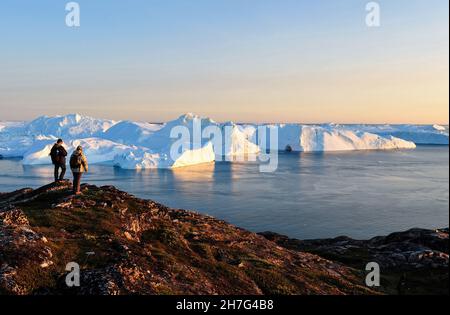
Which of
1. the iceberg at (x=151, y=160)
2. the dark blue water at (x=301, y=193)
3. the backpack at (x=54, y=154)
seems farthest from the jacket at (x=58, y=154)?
the iceberg at (x=151, y=160)

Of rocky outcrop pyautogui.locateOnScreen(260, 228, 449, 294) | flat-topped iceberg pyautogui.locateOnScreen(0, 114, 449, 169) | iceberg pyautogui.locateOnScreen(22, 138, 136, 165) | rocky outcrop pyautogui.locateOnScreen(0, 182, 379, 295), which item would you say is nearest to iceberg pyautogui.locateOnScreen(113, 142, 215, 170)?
flat-topped iceberg pyautogui.locateOnScreen(0, 114, 449, 169)

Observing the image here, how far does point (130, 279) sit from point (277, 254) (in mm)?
9189

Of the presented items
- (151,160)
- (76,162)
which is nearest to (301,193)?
(151,160)

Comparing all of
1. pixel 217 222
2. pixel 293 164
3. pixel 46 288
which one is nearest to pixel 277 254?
pixel 217 222

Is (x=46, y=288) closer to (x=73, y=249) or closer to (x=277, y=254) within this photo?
(x=73, y=249)

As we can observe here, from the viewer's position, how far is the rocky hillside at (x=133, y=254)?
11.1 m

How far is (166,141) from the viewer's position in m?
125

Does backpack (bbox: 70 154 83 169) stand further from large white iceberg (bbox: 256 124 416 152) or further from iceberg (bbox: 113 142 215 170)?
large white iceberg (bbox: 256 124 416 152)

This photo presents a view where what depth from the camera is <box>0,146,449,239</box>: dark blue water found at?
45.9 metres

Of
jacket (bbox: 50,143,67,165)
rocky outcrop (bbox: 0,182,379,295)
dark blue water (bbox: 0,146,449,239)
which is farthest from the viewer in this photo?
dark blue water (bbox: 0,146,449,239)

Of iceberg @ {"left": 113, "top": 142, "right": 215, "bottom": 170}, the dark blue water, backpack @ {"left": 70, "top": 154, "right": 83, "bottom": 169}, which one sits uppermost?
backpack @ {"left": 70, "top": 154, "right": 83, "bottom": 169}

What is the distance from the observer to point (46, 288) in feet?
34.4

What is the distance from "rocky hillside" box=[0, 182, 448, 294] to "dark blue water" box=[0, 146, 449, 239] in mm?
23168

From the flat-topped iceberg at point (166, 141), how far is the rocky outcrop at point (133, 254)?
77749 mm
